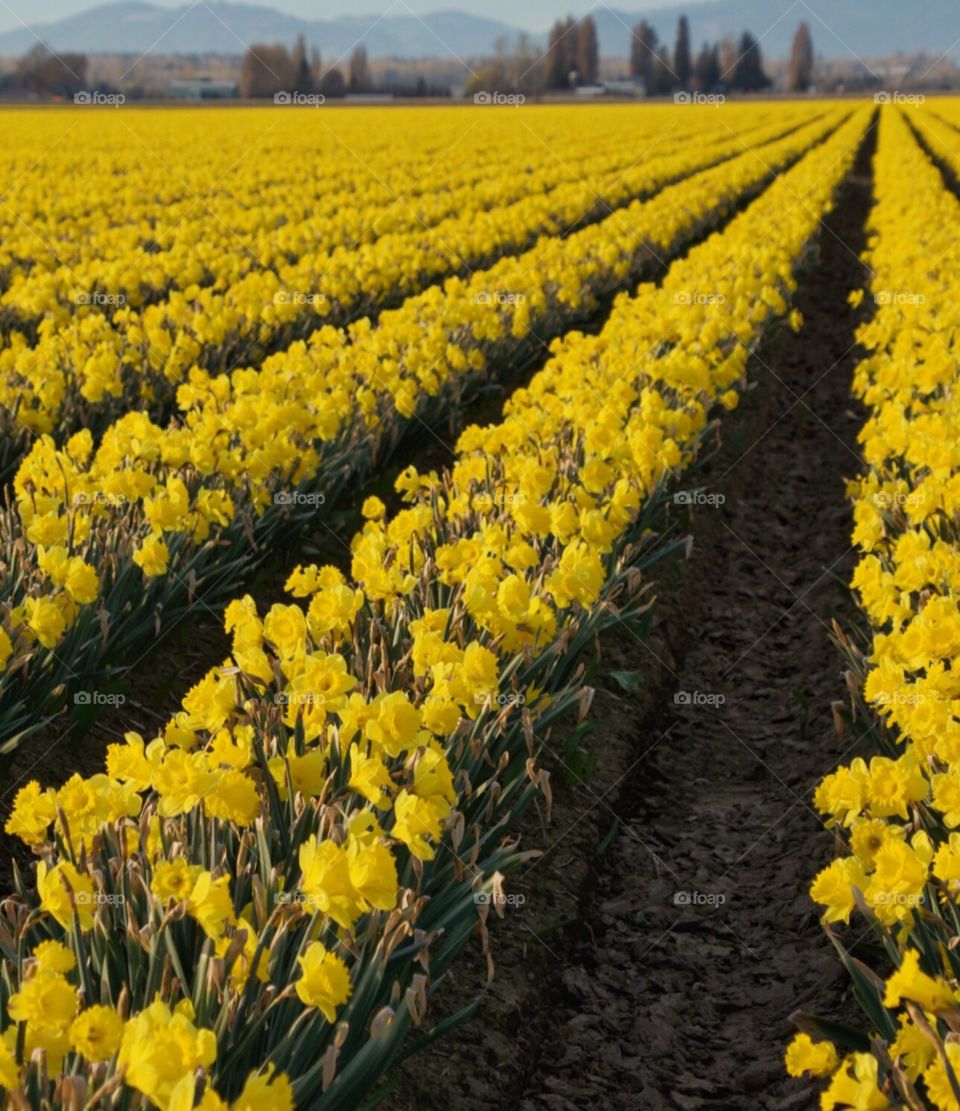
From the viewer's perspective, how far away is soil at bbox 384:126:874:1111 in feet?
10.4

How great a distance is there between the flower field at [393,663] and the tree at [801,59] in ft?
306

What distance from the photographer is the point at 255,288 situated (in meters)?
9.06

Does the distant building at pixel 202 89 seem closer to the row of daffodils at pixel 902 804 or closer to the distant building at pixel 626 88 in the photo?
the distant building at pixel 626 88

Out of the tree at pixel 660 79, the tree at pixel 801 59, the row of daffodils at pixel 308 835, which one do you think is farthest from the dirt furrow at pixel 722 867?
the tree at pixel 801 59

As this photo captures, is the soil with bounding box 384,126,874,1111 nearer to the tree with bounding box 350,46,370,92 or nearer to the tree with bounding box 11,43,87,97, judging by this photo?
the tree with bounding box 11,43,87,97
